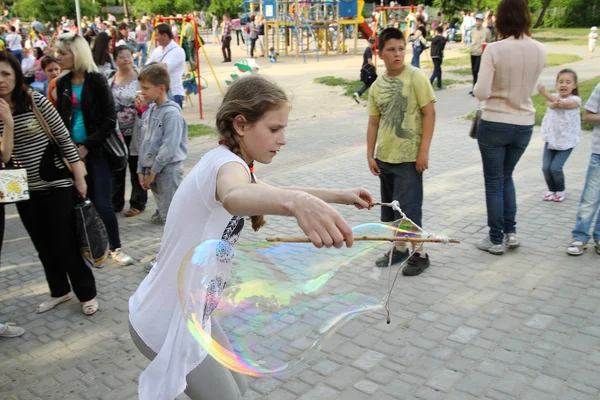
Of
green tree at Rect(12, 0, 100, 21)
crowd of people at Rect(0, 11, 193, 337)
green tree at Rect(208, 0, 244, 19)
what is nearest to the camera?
crowd of people at Rect(0, 11, 193, 337)

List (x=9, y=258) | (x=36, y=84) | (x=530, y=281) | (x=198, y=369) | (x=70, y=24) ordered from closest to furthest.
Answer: (x=198, y=369)
(x=530, y=281)
(x=9, y=258)
(x=36, y=84)
(x=70, y=24)

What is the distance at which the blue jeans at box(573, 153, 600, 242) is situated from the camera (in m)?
5.57

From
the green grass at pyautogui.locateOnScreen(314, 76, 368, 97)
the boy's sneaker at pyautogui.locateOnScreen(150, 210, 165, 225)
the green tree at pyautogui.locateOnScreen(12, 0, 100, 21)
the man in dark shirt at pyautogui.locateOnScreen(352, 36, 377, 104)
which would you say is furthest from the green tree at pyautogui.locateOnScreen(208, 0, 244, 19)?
the boy's sneaker at pyautogui.locateOnScreen(150, 210, 165, 225)

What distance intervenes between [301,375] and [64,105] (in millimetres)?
3337

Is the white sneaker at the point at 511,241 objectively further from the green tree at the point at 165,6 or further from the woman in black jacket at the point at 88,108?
the green tree at the point at 165,6

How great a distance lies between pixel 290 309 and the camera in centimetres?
248

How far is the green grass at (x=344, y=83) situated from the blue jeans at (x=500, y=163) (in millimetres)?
11287

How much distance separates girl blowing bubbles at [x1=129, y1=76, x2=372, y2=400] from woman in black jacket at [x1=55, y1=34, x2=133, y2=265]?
131 inches

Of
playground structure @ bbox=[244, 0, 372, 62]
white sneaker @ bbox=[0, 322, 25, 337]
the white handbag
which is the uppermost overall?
playground structure @ bbox=[244, 0, 372, 62]

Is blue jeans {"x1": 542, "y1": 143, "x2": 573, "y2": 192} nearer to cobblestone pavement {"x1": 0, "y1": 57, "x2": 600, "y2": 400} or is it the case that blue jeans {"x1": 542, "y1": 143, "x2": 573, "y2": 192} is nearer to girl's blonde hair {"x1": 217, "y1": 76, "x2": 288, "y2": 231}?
cobblestone pavement {"x1": 0, "y1": 57, "x2": 600, "y2": 400}

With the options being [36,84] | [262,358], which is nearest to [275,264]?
[262,358]

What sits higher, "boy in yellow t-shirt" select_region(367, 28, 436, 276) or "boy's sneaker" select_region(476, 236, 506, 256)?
"boy in yellow t-shirt" select_region(367, 28, 436, 276)

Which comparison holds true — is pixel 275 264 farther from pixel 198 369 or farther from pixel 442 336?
pixel 442 336

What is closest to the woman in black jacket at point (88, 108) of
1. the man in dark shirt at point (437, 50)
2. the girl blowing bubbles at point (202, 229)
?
the girl blowing bubbles at point (202, 229)
